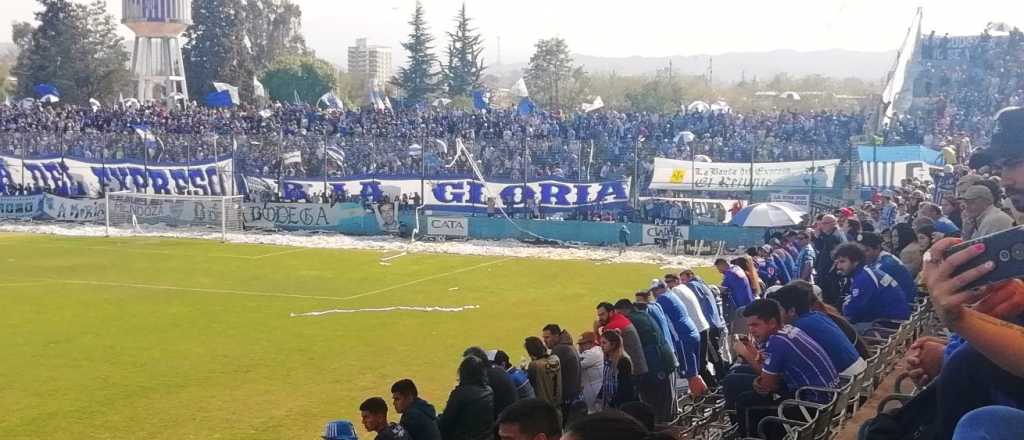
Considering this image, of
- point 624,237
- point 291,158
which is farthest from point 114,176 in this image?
point 624,237

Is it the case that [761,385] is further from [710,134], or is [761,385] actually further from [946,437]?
[710,134]

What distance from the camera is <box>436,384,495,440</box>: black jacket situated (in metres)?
9.02

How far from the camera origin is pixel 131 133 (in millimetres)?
49938

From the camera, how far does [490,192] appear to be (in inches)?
1569

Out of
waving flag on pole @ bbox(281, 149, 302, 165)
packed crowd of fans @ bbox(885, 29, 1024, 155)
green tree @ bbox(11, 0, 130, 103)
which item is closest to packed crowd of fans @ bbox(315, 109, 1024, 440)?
packed crowd of fans @ bbox(885, 29, 1024, 155)

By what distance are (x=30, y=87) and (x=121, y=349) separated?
77.1 meters

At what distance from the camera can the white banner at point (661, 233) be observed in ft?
117

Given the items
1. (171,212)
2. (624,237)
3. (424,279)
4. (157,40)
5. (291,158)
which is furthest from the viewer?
(157,40)

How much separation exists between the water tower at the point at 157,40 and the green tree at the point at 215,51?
15147 millimetres

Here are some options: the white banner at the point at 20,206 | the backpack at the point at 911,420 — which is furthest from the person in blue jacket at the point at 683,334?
the white banner at the point at 20,206

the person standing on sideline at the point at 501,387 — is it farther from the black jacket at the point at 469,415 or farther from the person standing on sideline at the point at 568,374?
the person standing on sideline at the point at 568,374

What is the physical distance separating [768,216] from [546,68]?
89.8m

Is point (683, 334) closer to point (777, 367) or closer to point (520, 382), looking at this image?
point (520, 382)

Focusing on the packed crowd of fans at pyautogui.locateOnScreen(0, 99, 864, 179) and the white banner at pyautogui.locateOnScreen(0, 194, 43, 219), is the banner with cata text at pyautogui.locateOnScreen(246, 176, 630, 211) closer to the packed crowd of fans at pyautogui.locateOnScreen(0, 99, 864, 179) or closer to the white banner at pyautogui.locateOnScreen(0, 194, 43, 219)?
the packed crowd of fans at pyautogui.locateOnScreen(0, 99, 864, 179)
